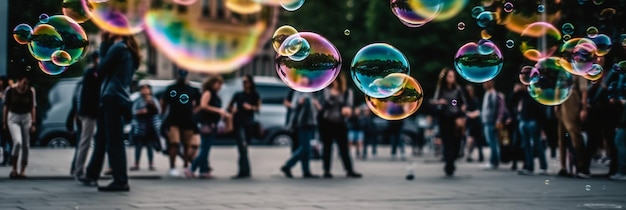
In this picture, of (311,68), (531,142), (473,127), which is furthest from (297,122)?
(473,127)

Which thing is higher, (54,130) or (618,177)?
(54,130)

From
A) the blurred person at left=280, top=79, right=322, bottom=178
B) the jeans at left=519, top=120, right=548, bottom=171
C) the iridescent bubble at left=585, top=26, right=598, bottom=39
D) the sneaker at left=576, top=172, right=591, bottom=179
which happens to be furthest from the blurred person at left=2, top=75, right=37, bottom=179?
the sneaker at left=576, top=172, right=591, bottom=179

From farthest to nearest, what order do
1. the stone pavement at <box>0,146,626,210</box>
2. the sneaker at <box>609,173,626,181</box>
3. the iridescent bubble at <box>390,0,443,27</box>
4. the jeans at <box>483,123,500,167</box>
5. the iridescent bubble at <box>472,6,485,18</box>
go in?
the jeans at <box>483,123,500,167</box>
the sneaker at <box>609,173,626,181</box>
the iridescent bubble at <box>472,6,485,18</box>
the iridescent bubble at <box>390,0,443,27</box>
the stone pavement at <box>0,146,626,210</box>

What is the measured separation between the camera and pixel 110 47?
10398mm

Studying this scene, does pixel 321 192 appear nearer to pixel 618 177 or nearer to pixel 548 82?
pixel 548 82

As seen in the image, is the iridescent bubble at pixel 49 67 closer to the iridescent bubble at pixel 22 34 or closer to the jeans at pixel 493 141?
the iridescent bubble at pixel 22 34

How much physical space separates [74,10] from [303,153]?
15.0 feet

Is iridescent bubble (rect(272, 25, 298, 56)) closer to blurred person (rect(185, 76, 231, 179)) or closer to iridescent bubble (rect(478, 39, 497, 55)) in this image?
iridescent bubble (rect(478, 39, 497, 55))

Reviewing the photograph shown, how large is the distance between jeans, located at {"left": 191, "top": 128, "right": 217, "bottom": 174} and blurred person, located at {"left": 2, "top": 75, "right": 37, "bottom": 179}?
2358mm

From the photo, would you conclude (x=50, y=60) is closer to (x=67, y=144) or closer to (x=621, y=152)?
(x=621, y=152)

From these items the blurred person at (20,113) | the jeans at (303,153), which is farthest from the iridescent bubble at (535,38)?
the blurred person at (20,113)

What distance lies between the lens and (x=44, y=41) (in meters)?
9.74

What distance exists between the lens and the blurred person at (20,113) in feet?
39.3

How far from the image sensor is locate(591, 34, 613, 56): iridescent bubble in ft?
33.1
